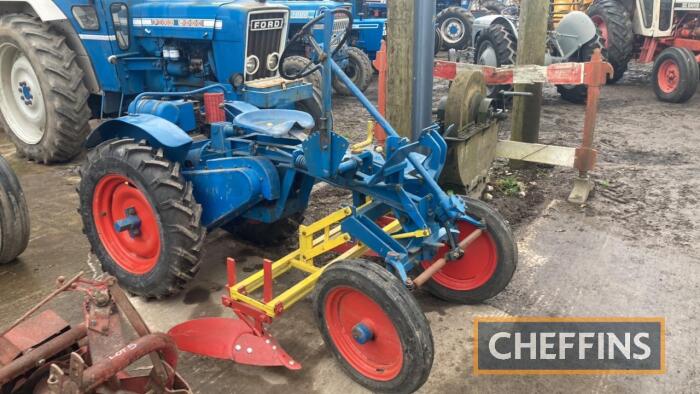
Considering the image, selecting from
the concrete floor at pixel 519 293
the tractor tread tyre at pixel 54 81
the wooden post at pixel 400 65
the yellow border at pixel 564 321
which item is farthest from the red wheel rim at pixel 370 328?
the tractor tread tyre at pixel 54 81

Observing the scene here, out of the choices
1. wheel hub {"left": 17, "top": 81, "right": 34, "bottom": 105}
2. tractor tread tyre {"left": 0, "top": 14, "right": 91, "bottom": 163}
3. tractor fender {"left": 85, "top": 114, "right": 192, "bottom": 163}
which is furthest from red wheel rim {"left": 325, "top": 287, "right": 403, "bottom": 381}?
wheel hub {"left": 17, "top": 81, "right": 34, "bottom": 105}

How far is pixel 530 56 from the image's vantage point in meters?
5.54

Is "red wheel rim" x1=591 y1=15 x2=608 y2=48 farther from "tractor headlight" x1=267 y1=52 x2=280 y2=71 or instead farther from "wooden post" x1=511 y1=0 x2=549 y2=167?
"tractor headlight" x1=267 y1=52 x2=280 y2=71

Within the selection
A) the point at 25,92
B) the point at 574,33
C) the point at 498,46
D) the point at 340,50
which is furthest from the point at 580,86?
the point at 25,92

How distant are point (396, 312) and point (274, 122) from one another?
61.2 inches

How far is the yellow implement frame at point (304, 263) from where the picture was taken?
2.82 m

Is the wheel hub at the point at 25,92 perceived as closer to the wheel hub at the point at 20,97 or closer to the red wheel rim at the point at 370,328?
the wheel hub at the point at 20,97

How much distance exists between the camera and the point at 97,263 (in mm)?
3910

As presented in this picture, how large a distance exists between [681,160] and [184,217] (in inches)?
213

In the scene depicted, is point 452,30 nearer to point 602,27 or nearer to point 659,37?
point 602,27

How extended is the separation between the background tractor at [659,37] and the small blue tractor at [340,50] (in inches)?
151

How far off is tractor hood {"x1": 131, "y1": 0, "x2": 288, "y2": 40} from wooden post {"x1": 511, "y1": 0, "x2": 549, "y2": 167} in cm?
233

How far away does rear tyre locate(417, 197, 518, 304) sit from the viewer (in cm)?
320

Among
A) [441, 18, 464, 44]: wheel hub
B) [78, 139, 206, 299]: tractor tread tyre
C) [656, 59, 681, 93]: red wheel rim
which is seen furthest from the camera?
[441, 18, 464, 44]: wheel hub
